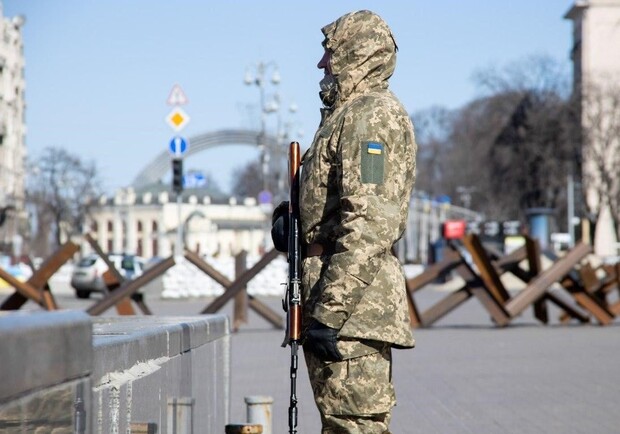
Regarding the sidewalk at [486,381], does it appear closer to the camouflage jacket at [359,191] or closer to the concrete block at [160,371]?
the concrete block at [160,371]

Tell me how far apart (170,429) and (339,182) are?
1004 mm

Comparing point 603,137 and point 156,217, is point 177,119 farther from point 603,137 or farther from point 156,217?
point 156,217

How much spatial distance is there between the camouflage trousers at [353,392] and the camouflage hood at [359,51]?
88 cm

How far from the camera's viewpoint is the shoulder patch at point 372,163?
466 cm

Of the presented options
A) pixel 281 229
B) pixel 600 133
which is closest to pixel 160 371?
pixel 281 229

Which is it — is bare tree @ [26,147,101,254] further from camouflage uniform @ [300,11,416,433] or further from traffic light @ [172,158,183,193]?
camouflage uniform @ [300,11,416,433]

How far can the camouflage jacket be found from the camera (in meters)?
4.66

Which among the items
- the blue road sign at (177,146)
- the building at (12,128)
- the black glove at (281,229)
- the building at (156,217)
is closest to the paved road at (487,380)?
the black glove at (281,229)

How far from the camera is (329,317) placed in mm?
4637

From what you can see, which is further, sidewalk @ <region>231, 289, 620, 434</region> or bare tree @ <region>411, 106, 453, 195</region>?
bare tree @ <region>411, 106, 453, 195</region>

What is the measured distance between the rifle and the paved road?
12.9ft

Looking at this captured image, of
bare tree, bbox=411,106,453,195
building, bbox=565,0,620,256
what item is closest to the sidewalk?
building, bbox=565,0,620,256

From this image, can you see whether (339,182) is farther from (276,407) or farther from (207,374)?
(276,407)

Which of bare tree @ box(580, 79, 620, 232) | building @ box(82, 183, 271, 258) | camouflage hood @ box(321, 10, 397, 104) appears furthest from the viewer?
building @ box(82, 183, 271, 258)
